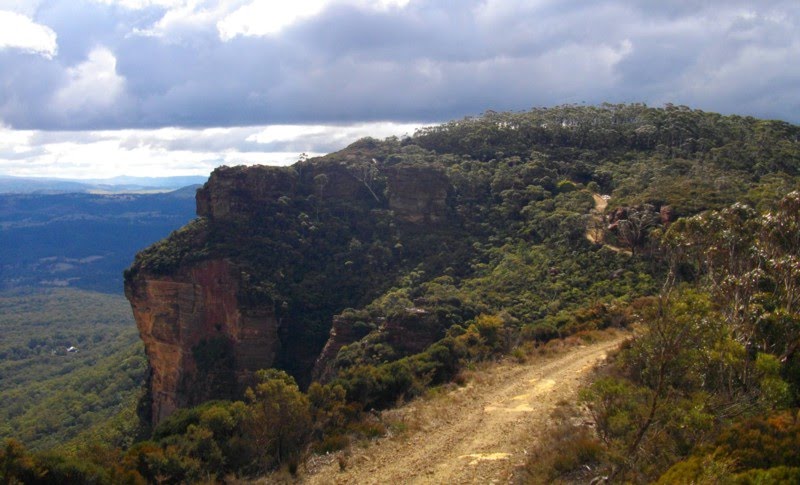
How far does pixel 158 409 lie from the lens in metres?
49.4

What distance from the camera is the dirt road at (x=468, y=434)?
14.1m

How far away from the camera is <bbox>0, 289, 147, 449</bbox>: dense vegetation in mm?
57875

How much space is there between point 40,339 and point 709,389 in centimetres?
→ 13806

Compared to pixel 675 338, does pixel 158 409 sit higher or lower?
lower

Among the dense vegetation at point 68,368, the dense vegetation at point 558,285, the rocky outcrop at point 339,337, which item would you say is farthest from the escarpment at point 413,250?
the dense vegetation at point 68,368

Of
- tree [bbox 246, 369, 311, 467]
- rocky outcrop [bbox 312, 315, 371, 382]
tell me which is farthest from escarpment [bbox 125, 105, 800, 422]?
tree [bbox 246, 369, 311, 467]

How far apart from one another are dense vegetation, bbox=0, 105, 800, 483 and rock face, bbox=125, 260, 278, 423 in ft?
5.59

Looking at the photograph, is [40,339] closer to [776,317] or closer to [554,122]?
[554,122]

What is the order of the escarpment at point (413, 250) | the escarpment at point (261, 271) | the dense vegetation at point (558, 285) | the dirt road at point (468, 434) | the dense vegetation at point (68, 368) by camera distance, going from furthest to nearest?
the dense vegetation at point (68, 368)
the escarpment at point (261, 271)
the escarpment at point (413, 250)
the dirt road at point (468, 434)
the dense vegetation at point (558, 285)

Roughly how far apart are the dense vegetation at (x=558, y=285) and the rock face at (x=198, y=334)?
1704 mm

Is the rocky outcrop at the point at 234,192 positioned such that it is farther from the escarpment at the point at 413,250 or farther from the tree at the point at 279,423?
the tree at the point at 279,423

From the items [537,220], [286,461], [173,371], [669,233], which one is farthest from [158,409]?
[669,233]

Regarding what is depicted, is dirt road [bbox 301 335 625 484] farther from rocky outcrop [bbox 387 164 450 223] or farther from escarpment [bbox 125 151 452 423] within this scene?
rocky outcrop [bbox 387 164 450 223]

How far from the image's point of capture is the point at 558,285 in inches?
1518
